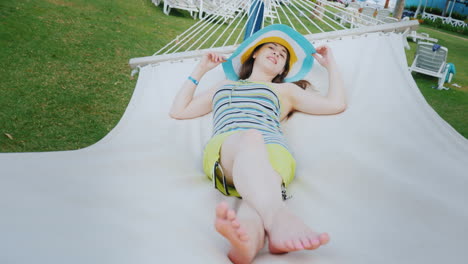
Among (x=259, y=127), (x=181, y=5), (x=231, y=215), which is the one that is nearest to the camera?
(x=231, y=215)

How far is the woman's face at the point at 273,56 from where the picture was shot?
1886mm

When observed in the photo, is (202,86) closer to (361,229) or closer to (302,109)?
(302,109)

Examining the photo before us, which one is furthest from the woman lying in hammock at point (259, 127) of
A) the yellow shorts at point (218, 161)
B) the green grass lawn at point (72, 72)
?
the green grass lawn at point (72, 72)

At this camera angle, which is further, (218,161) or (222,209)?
(218,161)

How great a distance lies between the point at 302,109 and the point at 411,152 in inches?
22.2

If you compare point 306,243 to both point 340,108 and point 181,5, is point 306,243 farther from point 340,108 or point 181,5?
point 181,5

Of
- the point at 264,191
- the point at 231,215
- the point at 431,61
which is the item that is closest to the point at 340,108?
the point at 264,191

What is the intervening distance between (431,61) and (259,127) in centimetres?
511

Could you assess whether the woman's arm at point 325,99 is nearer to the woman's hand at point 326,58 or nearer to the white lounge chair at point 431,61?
the woman's hand at point 326,58

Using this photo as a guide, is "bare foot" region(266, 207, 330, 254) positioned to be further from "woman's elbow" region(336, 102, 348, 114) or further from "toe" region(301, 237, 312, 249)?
"woman's elbow" region(336, 102, 348, 114)

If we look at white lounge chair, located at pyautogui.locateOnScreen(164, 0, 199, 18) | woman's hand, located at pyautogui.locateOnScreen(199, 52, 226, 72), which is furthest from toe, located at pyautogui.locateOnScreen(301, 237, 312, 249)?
white lounge chair, located at pyautogui.locateOnScreen(164, 0, 199, 18)

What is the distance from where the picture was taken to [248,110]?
161 centimetres

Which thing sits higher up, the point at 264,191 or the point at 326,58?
the point at 326,58

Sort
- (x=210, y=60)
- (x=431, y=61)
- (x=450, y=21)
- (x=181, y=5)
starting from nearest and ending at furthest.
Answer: (x=210, y=60) < (x=431, y=61) < (x=181, y=5) < (x=450, y=21)
